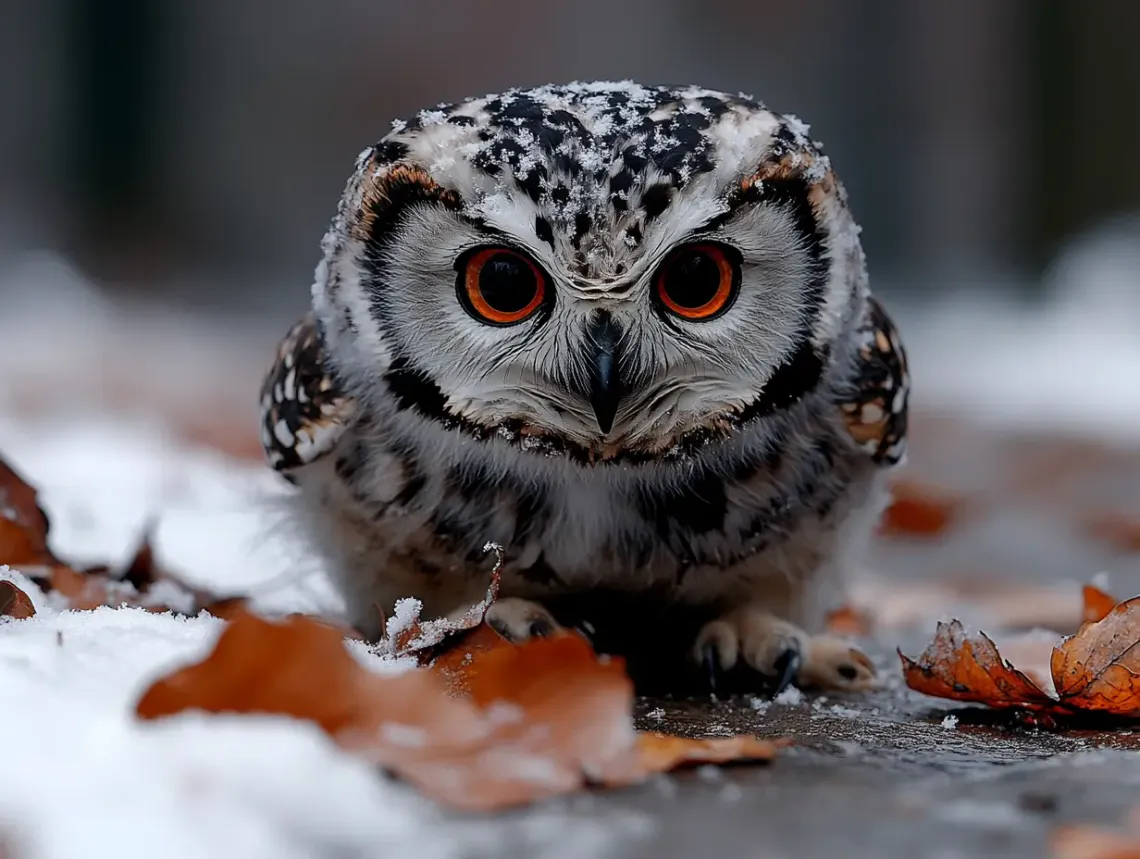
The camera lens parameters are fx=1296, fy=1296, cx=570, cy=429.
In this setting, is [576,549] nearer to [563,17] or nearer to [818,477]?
[818,477]

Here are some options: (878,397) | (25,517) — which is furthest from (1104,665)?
(25,517)

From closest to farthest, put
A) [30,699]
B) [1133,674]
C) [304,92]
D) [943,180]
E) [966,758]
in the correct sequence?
[30,699] < [966,758] < [1133,674] < [943,180] < [304,92]

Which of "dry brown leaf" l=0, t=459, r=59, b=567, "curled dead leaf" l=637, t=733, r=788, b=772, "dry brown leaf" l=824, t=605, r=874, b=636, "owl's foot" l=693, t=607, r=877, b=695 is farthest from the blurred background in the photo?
"curled dead leaf" l=637, t=733, r=788, b=772

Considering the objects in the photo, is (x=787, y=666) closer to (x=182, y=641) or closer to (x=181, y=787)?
(x=182, y=641)

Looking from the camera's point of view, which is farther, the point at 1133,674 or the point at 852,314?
the point at 852,314

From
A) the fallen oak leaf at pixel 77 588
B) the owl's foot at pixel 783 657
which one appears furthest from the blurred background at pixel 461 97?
the owl's foot at pixel 783 657

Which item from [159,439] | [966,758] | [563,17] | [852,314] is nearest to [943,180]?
[563,17]

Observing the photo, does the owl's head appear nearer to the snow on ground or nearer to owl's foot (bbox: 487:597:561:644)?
owl's foot (bbox: 487:597:561:644)
